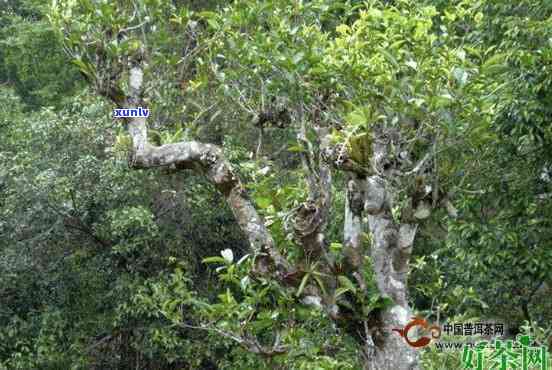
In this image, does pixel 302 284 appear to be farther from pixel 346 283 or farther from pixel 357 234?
pixel 357 234

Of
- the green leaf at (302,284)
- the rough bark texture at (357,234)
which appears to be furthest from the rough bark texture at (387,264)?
the green leaf at (302,284)

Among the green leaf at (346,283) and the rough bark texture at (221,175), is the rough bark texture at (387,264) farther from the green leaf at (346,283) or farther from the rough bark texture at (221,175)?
the rough bark texture at (221,175)

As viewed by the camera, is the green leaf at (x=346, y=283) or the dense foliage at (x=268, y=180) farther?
the dense foliage at (x=268, y=180)

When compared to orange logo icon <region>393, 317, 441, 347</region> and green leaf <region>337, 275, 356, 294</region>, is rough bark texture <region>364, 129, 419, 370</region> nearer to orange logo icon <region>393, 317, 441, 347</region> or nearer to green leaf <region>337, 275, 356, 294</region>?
orange logo icon <region>393, 317, 441, 347</region>

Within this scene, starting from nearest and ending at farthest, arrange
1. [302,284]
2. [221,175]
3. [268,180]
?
[302,284] < [221,175] < [268,180]

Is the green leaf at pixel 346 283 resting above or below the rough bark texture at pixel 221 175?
below

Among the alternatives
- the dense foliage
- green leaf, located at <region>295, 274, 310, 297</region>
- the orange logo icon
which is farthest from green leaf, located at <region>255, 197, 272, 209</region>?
the orange logo icon

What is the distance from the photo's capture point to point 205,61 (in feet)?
14.5

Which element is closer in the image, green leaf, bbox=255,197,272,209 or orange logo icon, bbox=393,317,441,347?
orange logo icon, bbox=393,317,441,347

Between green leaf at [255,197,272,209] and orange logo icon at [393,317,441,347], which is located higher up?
green leaf at [255,197,272,209]

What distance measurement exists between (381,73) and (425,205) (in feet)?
1.76

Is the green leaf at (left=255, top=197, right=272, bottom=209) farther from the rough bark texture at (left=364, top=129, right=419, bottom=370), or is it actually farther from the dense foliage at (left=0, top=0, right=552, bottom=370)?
the rough bark texture at (left=364, top=129, right=419, bottom=370)

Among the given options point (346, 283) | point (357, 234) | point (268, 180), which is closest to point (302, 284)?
point (346, 283)

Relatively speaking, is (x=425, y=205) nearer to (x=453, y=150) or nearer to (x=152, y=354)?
(x=453, y=150)
